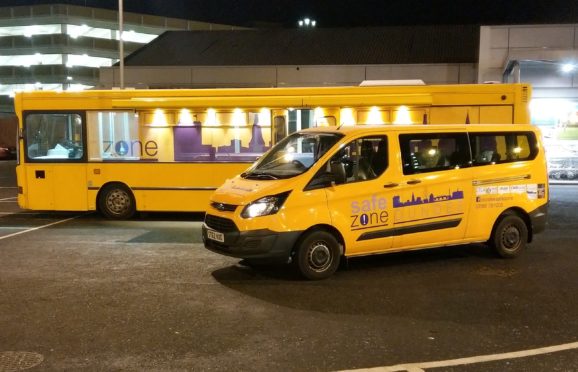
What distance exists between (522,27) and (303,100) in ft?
40.3

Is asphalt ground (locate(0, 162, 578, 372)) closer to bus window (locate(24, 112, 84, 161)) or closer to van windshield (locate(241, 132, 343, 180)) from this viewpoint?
van windshield (locate(241, 132, 343, 180))

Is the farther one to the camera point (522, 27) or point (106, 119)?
point (522, 27)

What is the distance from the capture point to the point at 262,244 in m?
6.79

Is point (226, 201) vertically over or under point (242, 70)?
under

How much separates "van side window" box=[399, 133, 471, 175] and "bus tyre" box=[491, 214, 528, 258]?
3.49 feet

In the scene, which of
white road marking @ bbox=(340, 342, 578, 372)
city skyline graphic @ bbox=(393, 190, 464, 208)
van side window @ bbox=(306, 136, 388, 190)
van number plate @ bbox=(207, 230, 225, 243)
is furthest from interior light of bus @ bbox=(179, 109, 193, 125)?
white road marking @ bbox=(340, 342, 578, 372)

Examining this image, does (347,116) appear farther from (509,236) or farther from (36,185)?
(36,185)

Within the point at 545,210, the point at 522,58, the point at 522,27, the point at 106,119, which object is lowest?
the point at 545,210

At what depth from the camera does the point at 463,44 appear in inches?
1304

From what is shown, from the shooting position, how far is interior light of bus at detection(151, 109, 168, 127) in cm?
1194

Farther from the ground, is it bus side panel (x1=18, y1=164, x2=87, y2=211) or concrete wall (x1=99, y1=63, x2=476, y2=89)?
concrete wall (x1=99, y1=63, x2=476, y2=89)

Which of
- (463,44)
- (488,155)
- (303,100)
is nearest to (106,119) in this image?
(303,100)

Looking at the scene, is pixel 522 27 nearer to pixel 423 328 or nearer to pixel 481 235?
pixel 481 235

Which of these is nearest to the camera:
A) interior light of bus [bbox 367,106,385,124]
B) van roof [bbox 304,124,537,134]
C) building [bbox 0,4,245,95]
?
van roof [bbox 304,124,537,134]
